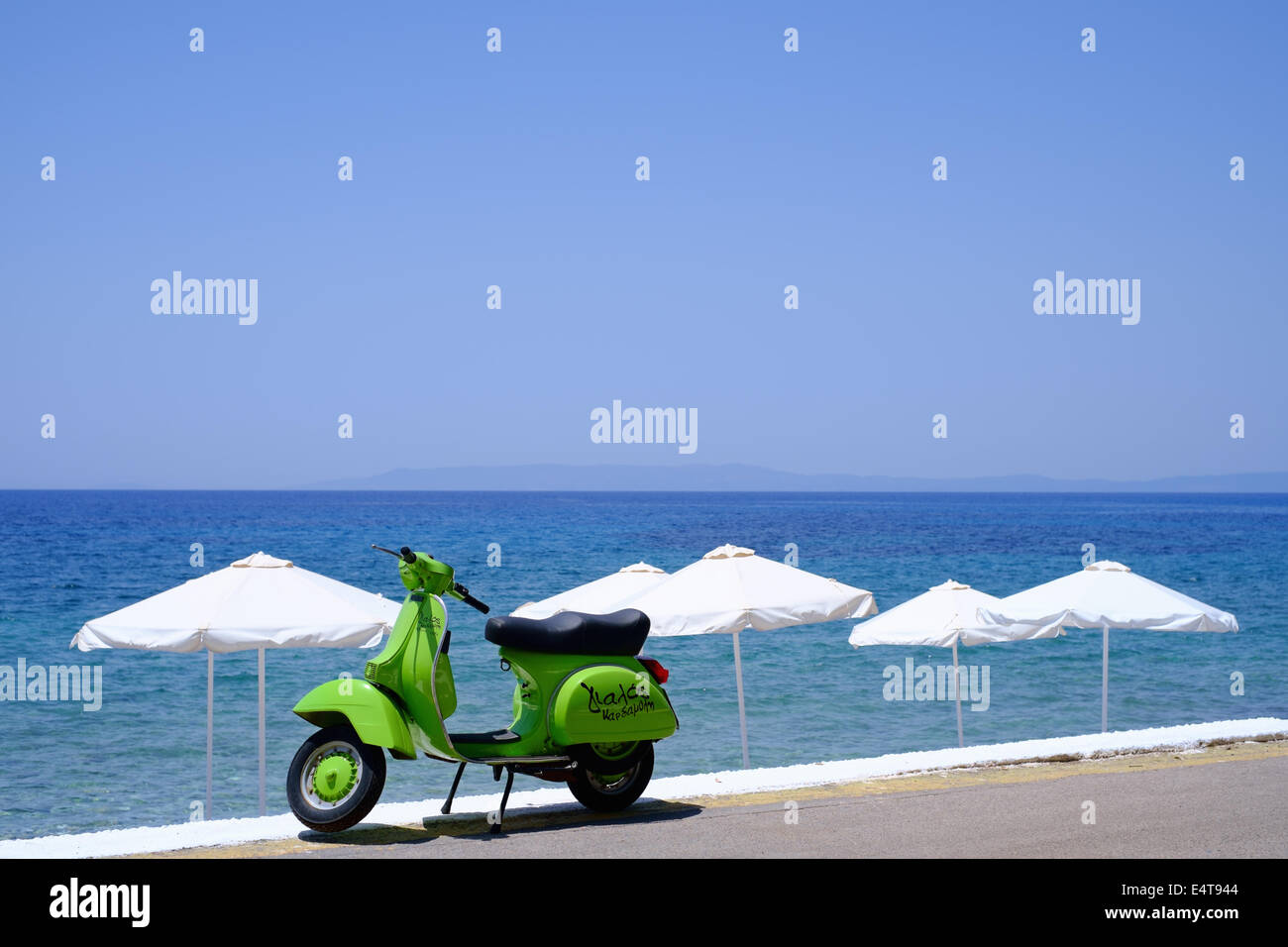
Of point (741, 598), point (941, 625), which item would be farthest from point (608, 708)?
point (941, 625)

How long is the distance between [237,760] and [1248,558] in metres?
53.9

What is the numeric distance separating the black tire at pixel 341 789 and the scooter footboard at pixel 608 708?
113 centimetres

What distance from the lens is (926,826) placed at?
23.4 ft

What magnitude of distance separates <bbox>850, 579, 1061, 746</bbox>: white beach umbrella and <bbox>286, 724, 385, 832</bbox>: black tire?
7.12 metres

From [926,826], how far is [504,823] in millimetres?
2508

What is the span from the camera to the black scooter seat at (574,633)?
7715 millimetres

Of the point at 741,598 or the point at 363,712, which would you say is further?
the point at 741,598

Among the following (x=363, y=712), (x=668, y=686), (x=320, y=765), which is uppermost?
(x=363, y=712)

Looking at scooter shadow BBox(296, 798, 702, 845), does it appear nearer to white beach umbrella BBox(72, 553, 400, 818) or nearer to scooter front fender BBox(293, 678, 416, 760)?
scooter front fender BBox(293, 678, 416, 760)

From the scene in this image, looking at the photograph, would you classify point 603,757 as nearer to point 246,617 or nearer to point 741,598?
point 246,617

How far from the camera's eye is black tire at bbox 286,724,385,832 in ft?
23.0
